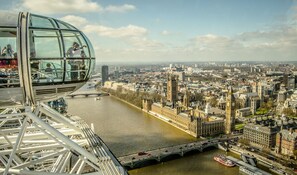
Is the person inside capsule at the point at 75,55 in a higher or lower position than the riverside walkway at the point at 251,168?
higher

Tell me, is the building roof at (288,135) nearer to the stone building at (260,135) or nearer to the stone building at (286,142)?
the stone building at (286,142)

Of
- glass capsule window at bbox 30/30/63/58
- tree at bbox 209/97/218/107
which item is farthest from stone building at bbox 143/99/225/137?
glass capsule window at bbox 30/30/63/58

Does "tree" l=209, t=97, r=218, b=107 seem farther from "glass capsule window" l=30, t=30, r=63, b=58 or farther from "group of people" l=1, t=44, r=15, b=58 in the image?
"group of people" l=1, t=44, r=15, b=58

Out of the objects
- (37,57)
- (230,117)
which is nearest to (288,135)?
(230,117)

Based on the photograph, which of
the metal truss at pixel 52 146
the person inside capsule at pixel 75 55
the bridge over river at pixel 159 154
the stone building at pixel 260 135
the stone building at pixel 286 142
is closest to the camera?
the metal truss at pixel 52 146

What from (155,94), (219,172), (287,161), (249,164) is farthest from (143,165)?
(155,94)

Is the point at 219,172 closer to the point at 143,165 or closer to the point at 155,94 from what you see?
the point at 143,165

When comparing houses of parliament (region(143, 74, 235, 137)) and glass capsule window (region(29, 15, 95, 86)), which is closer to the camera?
glass capsule window (region(29, 15, 95, 86))

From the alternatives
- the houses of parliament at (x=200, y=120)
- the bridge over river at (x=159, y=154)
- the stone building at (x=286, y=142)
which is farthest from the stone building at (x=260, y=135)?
the houses of parliament at (x=200, y=120)
